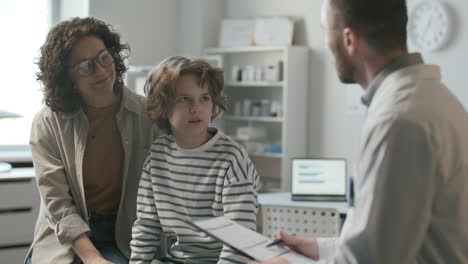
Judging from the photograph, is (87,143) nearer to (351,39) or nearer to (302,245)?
(302,245)

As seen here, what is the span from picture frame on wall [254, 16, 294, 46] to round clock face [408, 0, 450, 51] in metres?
1.08

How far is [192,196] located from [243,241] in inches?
14.0

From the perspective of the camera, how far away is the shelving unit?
5.05m

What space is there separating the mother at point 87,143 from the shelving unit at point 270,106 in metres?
3.05

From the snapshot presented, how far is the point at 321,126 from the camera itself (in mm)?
5094

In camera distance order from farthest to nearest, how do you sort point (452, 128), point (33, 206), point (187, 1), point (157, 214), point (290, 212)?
point (187, 1)
point (33, 206)
point (290, 212)
point (157, 214)
point (452, 128)

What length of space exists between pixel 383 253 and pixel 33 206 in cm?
261

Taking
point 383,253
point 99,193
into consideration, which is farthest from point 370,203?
point 99,193

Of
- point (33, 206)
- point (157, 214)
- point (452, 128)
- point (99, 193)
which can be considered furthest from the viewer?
point (33, 206)

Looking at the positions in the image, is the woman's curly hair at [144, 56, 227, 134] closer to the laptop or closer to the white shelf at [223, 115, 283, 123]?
the laptop

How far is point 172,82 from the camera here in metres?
1.85

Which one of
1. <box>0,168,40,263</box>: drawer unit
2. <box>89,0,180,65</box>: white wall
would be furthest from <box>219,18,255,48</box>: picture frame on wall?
<box>0,168,40,263</box>: drawer unit

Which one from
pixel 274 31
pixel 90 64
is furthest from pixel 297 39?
pixel 90 64

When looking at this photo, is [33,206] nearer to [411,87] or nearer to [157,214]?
[157,214]
